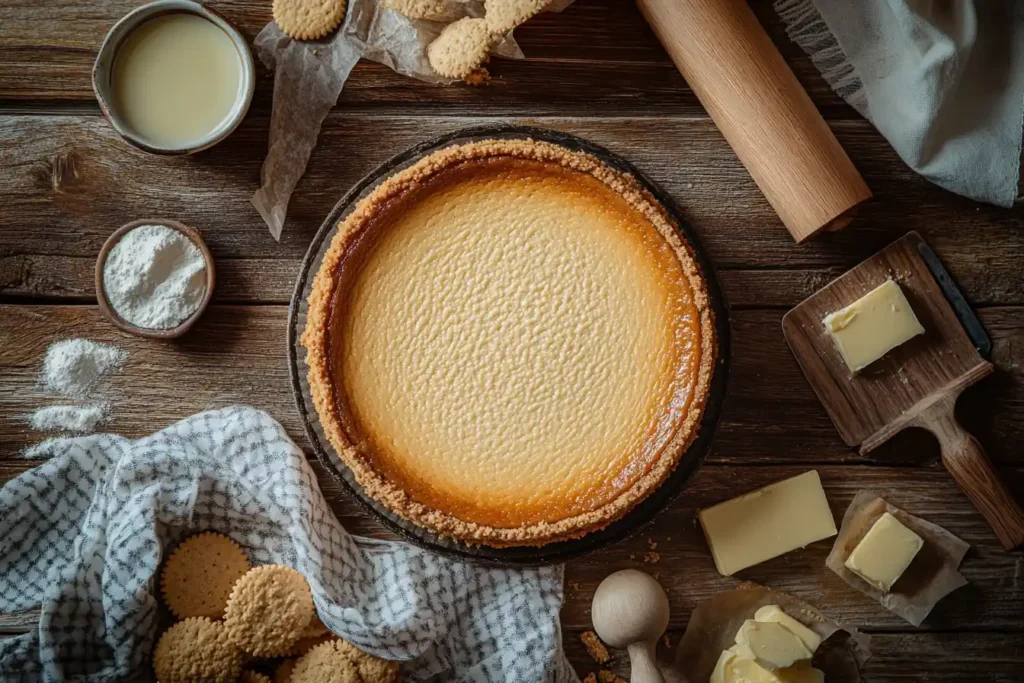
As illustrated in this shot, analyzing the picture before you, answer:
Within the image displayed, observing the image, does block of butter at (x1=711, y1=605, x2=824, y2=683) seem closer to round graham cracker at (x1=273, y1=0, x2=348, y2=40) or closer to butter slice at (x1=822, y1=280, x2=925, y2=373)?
butter slice at (x1=822, y1=280, x2=925, y2=373)

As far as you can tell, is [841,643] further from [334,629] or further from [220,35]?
[220,35]

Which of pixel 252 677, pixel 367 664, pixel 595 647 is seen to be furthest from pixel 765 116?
pixel 252 677

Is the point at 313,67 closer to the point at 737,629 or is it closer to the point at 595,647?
the point at 595,647

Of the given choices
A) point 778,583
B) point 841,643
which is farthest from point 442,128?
point 841,643

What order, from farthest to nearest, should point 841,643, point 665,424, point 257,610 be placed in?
point 841,643, point 257,610, point 665,424

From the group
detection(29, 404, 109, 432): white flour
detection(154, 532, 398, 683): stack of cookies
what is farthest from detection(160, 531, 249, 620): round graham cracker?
detection(29, 404, 109, 432): white flour

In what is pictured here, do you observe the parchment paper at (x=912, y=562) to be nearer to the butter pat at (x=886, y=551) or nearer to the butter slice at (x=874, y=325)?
the butter pat at (x=886, y=551)
